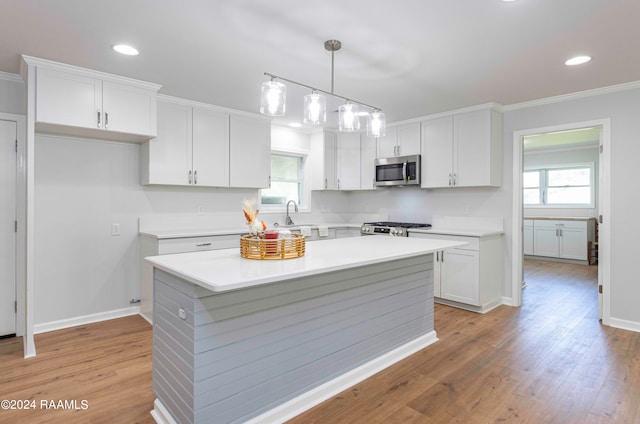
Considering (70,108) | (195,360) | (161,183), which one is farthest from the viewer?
(161,183)

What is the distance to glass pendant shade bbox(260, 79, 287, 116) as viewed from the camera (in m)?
2.24

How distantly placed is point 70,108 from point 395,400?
3.31 meters

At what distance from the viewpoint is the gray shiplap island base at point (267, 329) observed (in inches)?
66.4

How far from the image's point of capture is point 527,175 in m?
7.95

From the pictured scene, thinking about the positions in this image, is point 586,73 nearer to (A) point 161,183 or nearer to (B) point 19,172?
(A) point 161,183

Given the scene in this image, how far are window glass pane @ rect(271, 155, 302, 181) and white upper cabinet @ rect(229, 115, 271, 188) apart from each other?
2.04ft

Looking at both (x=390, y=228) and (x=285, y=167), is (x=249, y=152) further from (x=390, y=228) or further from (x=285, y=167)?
(x=390, y=228)

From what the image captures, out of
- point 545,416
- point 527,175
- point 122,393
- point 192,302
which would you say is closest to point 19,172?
point 122,393

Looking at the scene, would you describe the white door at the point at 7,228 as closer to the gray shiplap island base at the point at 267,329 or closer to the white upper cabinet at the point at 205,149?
the white upper cabinet at the point at 205,149

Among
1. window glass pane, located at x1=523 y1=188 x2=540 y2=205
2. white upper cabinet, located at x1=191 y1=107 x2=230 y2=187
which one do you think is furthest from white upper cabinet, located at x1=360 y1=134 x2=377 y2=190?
window glass pane, located at x1=523 y1=188 x2=540 y2=205

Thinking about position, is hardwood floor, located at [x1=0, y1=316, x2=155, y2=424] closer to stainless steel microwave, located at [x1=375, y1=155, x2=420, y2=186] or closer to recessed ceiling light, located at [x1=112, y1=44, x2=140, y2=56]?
recessed ceiling light, located at [x1=112, y1=44, x2=140, y2=56]

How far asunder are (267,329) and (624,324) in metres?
3.55

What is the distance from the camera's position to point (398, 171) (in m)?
4.81

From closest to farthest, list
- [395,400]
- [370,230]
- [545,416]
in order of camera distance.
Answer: [545,416], [395,400], [370,230]
